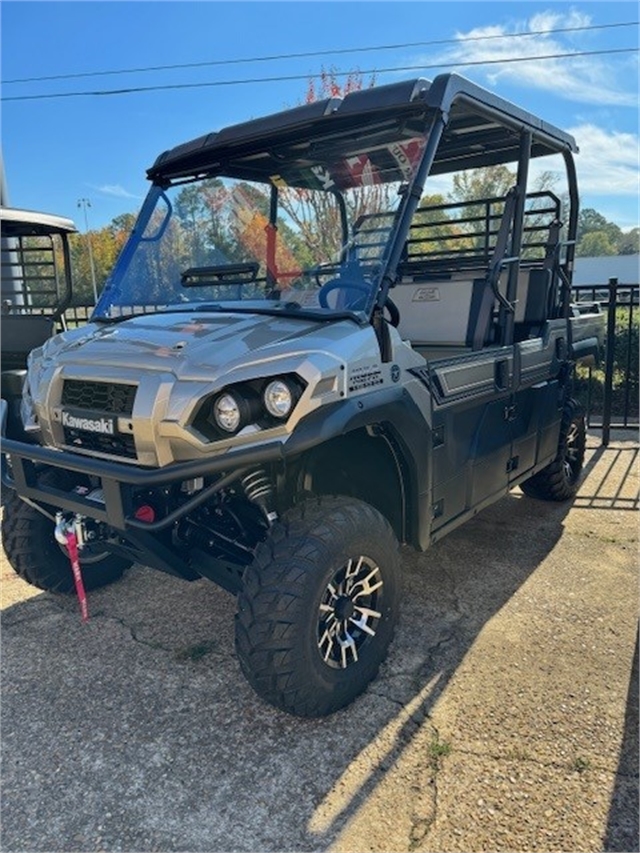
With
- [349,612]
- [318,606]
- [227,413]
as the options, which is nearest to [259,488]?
[227,413]

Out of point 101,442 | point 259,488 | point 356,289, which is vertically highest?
point 356,289

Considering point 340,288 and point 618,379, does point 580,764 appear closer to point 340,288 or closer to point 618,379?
point 340,288

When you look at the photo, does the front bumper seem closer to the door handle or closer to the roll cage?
the roll cage

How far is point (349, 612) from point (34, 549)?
1.80 m

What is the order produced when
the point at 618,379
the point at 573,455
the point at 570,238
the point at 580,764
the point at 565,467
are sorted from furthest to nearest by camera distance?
the point at 618,379 < the point at 573,455 < the point at 565,467 < the point at 570,238 < the point at 580,764

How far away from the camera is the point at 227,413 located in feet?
7.57

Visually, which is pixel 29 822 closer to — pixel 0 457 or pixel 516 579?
pixel 0 457

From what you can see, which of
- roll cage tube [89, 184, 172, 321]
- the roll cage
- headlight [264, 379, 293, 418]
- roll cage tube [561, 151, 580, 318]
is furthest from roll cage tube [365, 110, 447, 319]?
roll cage tube [561, 151, 580, 318]

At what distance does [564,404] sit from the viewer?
4594 millimetres

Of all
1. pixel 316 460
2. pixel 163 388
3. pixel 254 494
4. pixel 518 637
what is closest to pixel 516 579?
pixel 518 637

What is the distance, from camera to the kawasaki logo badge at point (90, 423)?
244 centimetres

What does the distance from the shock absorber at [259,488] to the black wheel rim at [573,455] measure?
10.0ft

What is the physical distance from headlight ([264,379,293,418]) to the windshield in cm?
67

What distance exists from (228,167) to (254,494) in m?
1.94
